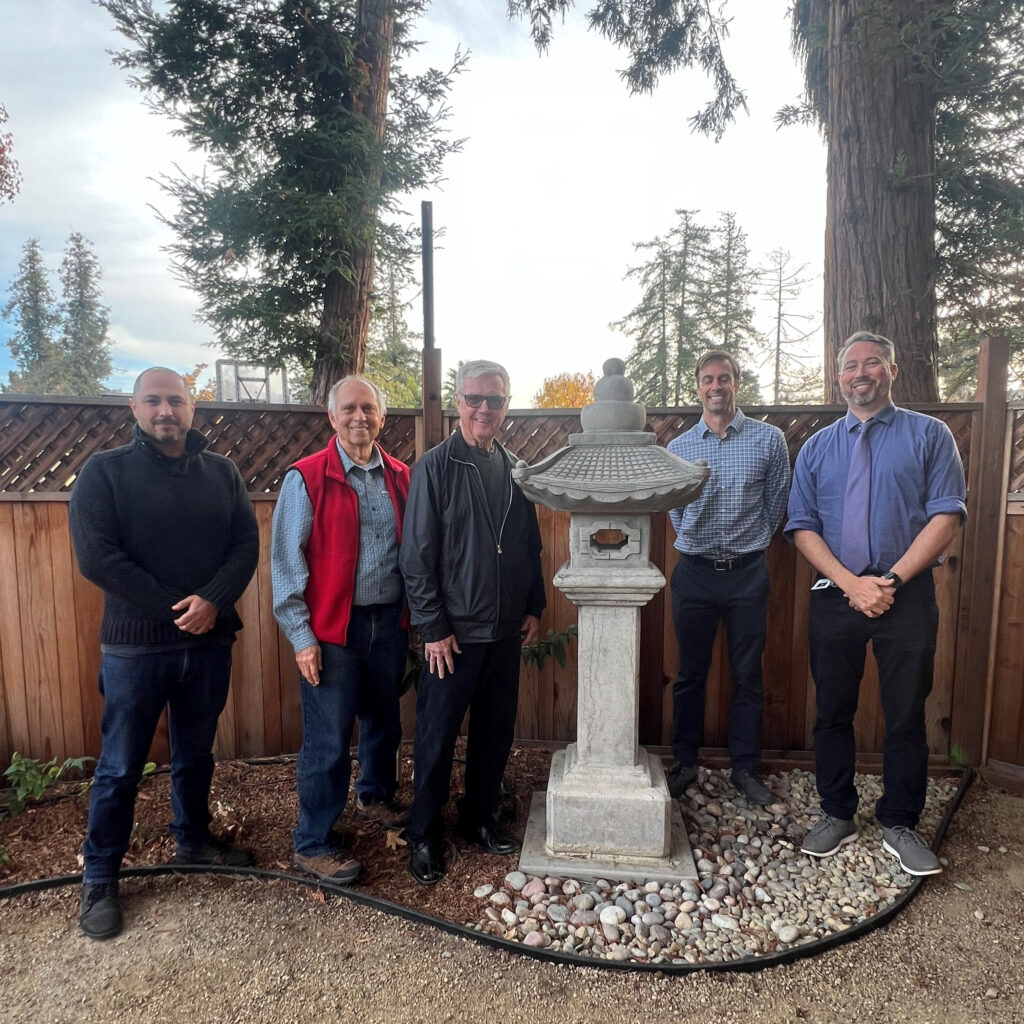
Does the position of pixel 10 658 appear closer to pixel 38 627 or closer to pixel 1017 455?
pixel 38 627

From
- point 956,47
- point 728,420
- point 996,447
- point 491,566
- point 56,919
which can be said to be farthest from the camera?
point 956,47

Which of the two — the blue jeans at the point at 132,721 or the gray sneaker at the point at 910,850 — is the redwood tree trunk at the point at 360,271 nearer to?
the blue jeans at the point at 132,721

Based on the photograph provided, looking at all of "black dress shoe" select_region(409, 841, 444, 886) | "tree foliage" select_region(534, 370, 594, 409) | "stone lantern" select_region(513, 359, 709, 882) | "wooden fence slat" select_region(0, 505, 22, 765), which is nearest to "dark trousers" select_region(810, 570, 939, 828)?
"stone lantern" select_region(513, 359, 709, 882)

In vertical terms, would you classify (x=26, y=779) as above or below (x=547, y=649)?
below

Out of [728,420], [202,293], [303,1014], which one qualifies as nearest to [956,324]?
[728,420]

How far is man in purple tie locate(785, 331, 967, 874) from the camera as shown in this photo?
89.0 inches

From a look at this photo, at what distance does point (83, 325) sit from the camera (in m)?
21.7

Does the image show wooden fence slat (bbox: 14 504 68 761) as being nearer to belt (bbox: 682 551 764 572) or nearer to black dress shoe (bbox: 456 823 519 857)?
black dress shoe (bbox: 456 823 519 857)

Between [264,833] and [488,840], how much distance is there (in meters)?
0.96

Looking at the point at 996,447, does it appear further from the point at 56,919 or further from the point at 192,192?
the point at 192,192

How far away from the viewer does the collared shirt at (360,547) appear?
215 cm

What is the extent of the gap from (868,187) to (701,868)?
3.72m

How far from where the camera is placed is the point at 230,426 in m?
3.06

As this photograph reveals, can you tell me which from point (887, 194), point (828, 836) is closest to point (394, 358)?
point (887, 194)
